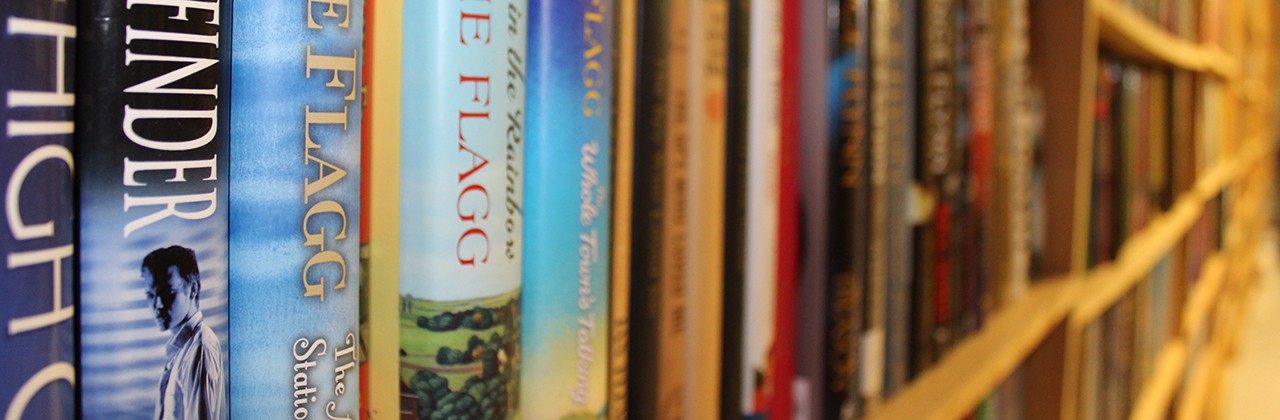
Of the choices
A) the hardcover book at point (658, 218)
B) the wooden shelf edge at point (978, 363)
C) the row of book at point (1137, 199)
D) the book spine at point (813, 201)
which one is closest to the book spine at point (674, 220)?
the hardcover book at point (658, 218)

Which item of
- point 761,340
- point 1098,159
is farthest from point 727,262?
point 1098,159

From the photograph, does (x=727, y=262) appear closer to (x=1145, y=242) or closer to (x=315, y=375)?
(x=315, y=375)

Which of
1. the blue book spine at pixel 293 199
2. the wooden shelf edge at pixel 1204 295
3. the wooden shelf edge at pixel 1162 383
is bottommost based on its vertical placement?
the wooden shelf edge at pixel 1162 383

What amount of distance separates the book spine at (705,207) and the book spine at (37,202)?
0.22 m

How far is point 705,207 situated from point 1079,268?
0.74 metres

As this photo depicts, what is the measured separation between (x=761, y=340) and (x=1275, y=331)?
141 inches

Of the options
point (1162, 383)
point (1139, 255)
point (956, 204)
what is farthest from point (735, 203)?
point (1162, 383)

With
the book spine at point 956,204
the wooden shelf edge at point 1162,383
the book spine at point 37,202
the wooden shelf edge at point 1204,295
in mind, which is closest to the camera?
the book spine at point 37,202

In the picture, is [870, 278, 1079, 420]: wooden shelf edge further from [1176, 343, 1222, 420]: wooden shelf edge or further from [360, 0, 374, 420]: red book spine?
[1176, 343, 1222, 420]: wooden shelf edge

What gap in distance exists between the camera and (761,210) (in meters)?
0.40

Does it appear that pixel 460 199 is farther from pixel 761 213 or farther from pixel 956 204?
pixel 956 204

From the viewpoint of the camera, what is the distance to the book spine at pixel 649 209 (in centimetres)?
34

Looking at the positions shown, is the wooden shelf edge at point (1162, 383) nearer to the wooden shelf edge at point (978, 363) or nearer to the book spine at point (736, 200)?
the wooden shelf edge at point (978, 363)

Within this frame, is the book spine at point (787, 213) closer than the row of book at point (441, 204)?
No
